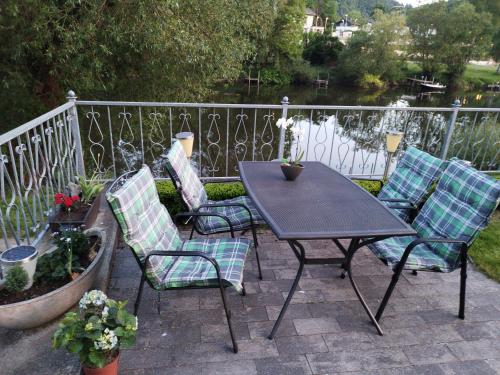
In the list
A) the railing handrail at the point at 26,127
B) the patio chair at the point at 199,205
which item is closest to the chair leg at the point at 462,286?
the patio chair at the point at 199,205

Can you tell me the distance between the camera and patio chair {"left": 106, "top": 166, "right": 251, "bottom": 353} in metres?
1.87

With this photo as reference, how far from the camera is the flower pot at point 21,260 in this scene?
5.85 feet

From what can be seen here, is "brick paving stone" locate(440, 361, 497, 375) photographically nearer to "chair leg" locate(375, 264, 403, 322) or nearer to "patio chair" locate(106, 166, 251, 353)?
"chair leg" locate(375, 264, 403, 322)

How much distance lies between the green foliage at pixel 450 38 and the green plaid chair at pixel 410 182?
34100mm

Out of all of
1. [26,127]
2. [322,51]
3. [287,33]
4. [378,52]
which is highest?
[287,33]

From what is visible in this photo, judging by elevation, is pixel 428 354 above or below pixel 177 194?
below

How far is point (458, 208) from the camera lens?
2379 mm

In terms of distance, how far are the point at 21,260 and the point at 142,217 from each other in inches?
25.2

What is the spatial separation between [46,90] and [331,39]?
32.6m

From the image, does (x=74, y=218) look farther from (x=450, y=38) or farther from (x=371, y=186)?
(x=450, y=38)

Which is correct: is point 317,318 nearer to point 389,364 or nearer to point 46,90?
point 389,364

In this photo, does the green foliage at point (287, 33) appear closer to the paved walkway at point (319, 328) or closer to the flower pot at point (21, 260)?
the paved walkway at point (319, 328)

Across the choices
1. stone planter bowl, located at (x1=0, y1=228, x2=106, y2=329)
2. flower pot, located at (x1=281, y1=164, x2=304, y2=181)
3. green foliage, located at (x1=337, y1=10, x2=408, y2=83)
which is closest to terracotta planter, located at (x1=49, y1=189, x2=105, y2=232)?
stone planter bowl, located at (x1=0, y1=228, x2=106, y2=329)

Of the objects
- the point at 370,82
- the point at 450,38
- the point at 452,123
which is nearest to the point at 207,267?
the point at 452,123
